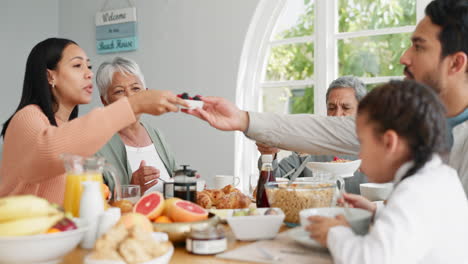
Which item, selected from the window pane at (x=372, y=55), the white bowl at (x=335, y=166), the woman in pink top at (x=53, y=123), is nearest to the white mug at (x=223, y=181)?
the white bowl at (x=335, y=166)

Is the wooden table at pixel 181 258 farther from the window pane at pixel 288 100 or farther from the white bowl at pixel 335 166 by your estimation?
the window pane at pixel 288 100

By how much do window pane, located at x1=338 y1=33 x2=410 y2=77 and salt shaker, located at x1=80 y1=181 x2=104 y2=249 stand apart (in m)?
3.06

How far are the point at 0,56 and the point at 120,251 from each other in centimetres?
427

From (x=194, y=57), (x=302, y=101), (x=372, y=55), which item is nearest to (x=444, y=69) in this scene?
(x=372, y=55)

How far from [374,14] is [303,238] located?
3048 mm

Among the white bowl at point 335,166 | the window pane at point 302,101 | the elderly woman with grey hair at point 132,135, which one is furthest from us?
the window pane at point 302,101

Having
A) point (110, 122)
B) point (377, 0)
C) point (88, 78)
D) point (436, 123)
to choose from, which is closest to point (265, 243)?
point (436, 123)

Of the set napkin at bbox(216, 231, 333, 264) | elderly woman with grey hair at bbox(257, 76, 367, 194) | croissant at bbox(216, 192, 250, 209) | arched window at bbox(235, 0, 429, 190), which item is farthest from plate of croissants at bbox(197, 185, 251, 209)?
arched window at bbox(235, 0, 429, 190)

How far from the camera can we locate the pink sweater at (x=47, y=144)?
4.71ft

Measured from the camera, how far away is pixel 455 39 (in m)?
1.54

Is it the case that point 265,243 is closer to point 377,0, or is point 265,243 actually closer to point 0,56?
point 377,0

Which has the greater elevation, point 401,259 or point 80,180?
point 80,180

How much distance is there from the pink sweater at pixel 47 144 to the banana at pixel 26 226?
1.61 ft

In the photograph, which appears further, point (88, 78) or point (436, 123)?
point (88, 78)
